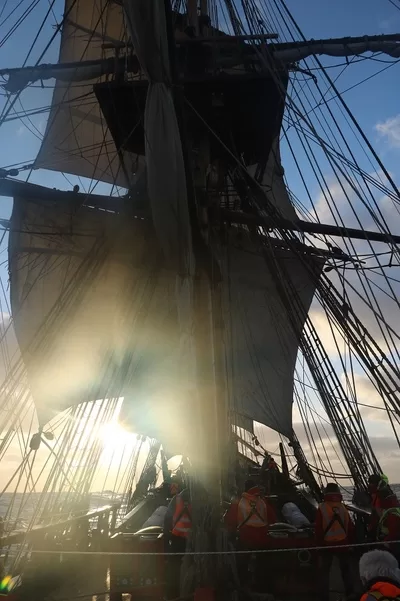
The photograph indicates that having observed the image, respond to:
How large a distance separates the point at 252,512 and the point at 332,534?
0.84m

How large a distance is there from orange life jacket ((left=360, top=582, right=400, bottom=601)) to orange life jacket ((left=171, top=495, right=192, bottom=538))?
3.19 meters

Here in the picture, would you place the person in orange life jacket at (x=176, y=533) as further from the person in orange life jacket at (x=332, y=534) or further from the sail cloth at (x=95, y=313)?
the sail cloth at (x=95, y=313)

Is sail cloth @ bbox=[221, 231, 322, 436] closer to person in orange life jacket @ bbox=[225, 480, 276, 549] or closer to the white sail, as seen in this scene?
the white sail

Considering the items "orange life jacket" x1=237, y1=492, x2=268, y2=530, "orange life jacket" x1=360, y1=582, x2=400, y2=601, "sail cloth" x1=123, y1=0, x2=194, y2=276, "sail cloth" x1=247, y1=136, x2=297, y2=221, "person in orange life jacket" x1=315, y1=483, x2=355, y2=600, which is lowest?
"orange life jacket" x1=360, y1=582, x2=400, y2=601

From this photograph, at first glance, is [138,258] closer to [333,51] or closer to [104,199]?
[104,199]

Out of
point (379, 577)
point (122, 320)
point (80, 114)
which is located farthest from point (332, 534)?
point (80, 114)

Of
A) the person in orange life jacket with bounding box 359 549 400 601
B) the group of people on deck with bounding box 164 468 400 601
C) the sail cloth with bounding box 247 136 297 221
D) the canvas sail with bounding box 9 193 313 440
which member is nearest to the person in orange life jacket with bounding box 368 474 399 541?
the group of people on deck with bounding box 164 468 400 601

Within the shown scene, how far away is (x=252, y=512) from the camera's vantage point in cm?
469

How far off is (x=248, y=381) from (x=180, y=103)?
1052 centimetres

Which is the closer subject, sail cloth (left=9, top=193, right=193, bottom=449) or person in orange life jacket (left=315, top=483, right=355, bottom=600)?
person in orange life jacket (left=315, top=483, right=355, bottom=600)

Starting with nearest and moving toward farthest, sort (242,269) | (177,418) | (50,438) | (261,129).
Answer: (50,438)
(261,129)
(177,418)
(242,269)

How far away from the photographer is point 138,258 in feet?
32.1

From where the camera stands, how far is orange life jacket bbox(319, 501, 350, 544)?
4.26m

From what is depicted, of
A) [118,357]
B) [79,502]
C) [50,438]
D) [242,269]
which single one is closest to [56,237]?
[118,357]
